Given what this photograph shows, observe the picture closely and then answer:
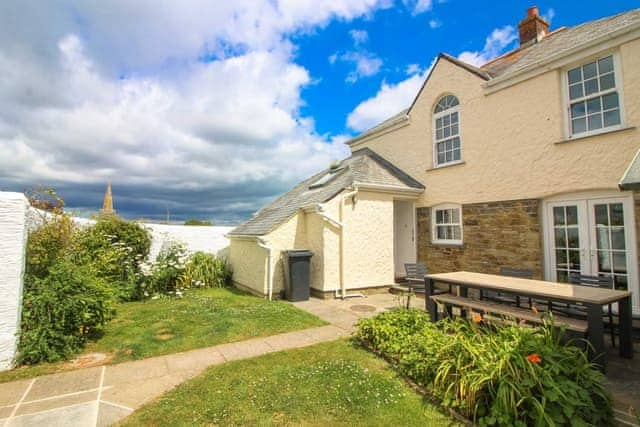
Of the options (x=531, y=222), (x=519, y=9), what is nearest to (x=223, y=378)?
(x=531, y=222)

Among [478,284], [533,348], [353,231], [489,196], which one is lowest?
[533,348]

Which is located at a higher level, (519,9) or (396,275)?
(519,9)

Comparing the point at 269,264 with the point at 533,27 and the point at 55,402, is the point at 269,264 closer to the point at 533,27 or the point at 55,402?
the point at 55,402

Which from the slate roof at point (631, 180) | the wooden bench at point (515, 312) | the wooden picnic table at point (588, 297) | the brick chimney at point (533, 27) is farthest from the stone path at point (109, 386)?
the brick chimney at point (533, 27)

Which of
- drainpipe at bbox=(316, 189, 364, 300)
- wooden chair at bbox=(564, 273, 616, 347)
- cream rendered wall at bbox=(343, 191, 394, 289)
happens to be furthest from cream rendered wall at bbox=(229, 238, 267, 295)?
wooden chair at bbox=(564, 273, 616, 347)

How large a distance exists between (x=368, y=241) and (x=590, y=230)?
574cm

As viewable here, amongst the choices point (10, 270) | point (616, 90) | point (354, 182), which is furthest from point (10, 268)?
point (616, 90)

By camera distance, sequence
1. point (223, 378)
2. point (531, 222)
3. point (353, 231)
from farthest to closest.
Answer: point (353, 231) < point (531, 222) < point (223, 378)

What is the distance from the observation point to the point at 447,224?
36.1ft

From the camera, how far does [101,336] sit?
6312mm

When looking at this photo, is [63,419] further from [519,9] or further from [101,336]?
[519,9]

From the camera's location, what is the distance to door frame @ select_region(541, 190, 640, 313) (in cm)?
676

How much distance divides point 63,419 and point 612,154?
10744 millimetres

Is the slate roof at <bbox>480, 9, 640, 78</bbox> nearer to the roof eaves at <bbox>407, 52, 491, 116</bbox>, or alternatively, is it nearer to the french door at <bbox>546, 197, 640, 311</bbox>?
the roof eaves at <bbox>407, 52, 491, 116</bbox>
